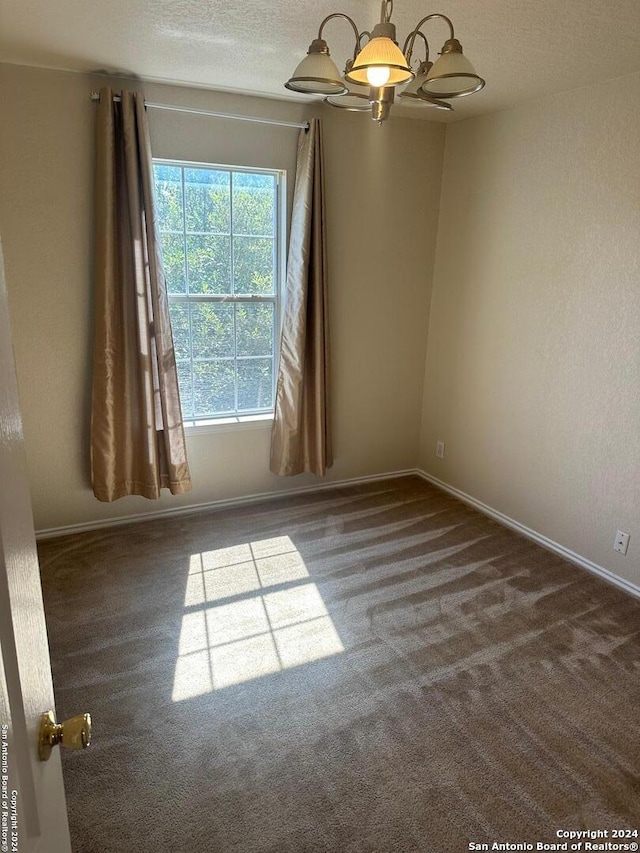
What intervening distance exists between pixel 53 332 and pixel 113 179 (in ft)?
2.80

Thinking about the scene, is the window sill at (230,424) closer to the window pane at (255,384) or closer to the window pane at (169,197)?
the window pane at (255,384)

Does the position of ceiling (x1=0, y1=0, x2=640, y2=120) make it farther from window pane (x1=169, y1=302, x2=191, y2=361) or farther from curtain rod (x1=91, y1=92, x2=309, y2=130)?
window pane (x1=169, y1=302, x2=191, y2=361)

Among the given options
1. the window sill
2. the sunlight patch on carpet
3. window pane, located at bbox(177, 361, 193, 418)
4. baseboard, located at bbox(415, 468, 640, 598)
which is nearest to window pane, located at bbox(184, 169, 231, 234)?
window pane, located at bbox(177, 361, 193, 418)

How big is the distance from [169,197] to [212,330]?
2.57ft

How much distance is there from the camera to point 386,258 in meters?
Answer: 3.74

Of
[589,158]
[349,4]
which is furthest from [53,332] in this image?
[589,158]

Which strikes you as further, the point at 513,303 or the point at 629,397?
the point at 513,303

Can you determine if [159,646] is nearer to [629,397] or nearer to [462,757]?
[462,757]

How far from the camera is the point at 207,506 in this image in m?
3.62

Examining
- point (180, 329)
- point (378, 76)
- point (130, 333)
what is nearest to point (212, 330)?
point (180, 329)

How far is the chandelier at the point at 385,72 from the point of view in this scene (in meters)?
1.51

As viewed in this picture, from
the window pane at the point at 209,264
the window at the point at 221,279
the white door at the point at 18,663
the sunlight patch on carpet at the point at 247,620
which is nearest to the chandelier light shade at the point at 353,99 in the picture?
the window at the point at 221,279

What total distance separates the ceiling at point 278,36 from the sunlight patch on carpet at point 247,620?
7.96 ft

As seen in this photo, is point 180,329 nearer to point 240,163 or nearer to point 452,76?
point 240,163
